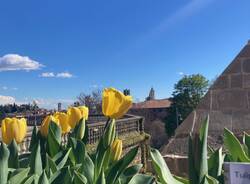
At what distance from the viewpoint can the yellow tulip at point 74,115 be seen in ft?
4.68

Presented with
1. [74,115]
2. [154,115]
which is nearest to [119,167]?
[74,115]

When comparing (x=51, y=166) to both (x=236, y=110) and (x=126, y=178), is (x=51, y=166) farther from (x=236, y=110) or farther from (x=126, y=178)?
(x=236, y=110)

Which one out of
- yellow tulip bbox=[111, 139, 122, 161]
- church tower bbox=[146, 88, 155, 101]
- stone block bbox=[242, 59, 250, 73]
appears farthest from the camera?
church tower bbox=[146, 88, 155, 101]

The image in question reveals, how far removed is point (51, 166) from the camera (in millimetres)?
1159

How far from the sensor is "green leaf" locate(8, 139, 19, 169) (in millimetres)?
1277

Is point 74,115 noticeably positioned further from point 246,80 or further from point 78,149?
point 246,80

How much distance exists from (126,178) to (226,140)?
0.32m

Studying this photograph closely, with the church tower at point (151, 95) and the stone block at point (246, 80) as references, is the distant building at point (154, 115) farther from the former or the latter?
the stone block at point (246, 80)

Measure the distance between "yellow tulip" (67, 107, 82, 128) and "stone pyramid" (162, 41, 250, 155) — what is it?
1933 mm

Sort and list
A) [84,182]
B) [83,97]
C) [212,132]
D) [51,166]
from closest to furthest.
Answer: [84,182] → [51,166] → [212,132] → [83,97]

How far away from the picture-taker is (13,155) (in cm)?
129

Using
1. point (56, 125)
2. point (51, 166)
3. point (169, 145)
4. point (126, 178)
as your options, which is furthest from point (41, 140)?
point (169, 145)

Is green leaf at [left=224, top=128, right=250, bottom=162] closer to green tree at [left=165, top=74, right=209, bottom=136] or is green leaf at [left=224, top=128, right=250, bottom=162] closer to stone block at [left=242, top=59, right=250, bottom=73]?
stone block at [left=242, top=59, right=250, bottom=73]

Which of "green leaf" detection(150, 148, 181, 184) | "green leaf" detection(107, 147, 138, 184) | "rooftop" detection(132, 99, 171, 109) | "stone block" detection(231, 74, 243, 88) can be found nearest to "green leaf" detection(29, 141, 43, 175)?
"green leaf" detection(107, 147, 138, 184)
